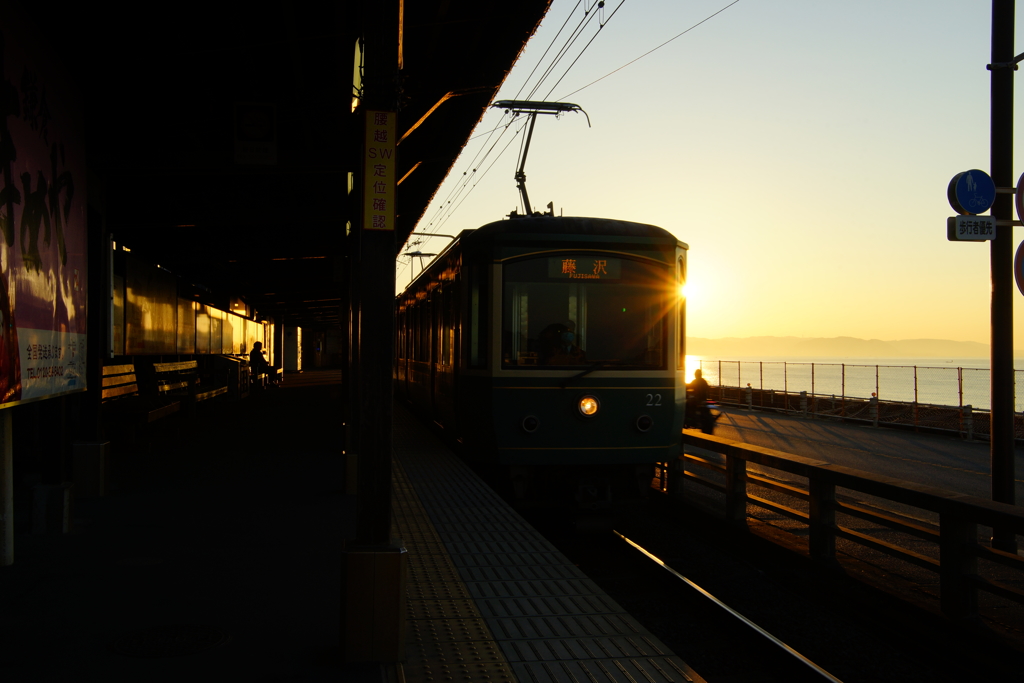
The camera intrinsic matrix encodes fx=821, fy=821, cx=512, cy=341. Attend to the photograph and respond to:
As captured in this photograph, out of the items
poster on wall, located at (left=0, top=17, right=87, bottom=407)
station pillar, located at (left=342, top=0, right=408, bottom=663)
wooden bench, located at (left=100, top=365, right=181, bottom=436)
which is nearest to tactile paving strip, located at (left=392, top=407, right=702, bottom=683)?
station pillar, located at (left=342, top=0, right=408, bottom=663)

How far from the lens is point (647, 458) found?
307 inches

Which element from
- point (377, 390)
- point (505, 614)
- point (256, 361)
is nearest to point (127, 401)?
point (505, 614)

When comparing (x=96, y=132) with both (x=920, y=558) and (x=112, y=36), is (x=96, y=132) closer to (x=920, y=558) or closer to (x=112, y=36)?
(x=112, y=36)

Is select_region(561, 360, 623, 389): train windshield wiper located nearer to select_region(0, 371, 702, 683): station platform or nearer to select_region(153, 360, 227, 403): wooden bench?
select_region(0, 371, 702, 683): station platform

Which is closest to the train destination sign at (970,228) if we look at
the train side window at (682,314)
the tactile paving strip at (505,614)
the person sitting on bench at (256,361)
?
the train side window at (682,314)

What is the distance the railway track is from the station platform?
0.79 m

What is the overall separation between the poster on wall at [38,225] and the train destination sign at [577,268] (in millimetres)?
3967

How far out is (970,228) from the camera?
7.05 meters

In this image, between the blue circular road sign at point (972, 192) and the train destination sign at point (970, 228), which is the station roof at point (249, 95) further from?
the train destination sign at point (970, 228)

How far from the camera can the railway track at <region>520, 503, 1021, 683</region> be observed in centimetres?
458

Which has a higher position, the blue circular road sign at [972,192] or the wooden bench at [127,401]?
the blue circular road sign at [972,192]

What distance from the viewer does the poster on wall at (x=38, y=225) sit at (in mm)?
4633

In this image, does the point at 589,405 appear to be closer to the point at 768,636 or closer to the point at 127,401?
the point at 768,636

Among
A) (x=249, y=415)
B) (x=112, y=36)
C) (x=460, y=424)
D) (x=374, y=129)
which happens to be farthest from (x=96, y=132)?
(x=249, y=415)
